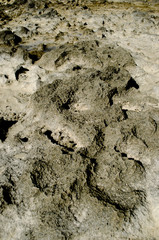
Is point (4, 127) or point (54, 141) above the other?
point (54, 141)

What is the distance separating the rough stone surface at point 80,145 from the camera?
2195 mm

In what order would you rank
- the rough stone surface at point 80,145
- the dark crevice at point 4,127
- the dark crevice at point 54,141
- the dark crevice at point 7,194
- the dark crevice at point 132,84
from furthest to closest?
the dark crevice at point 132,84 < the dark crevice at point 4,127 < the dark crevice at point 54,141 < the dark crevice at point 7,194 < the rough stone surface at point 80,145

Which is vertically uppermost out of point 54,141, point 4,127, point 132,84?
point 132,84

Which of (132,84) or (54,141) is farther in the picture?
(132,84)

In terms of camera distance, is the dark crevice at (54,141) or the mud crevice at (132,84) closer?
the dark crevice at (54,141)

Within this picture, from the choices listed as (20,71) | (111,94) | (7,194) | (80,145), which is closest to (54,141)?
(80,145)

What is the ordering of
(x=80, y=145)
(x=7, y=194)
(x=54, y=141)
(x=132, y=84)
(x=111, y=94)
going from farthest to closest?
(x=132, y=84) < (x=111, y=94) < (x=54, y=141) < (x=80, y=145) < (x=7, y=194)

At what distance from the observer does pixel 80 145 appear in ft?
9.35

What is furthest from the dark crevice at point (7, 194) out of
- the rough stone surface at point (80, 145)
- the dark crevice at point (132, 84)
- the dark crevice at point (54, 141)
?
the dark crevice at point (132, 84)

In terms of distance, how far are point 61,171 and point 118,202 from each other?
0.69 meters

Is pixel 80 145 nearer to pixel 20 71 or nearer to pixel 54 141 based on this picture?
pixel 54 141

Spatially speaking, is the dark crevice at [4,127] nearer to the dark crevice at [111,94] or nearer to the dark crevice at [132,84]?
the dark crevice at [111,94]

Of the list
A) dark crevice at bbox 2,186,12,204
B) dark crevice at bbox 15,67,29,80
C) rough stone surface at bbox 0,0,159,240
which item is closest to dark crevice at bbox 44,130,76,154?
rough stone surface at bbox 0,0,159,240

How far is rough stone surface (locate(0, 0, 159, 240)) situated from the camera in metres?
2.20
